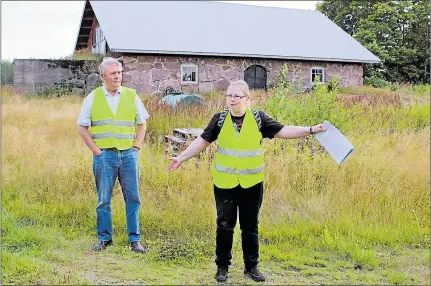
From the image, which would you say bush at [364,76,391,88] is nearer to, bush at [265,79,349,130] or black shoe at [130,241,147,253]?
bush at [265,79,349,130]

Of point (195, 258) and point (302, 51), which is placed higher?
point (302, 51)

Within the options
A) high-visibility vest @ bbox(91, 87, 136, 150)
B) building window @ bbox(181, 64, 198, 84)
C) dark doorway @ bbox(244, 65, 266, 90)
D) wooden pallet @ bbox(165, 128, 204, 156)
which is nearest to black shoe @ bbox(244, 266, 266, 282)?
high-visibility vest @ bbox(91, 87, 136, 150)

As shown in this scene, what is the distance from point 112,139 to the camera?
17.1 ft

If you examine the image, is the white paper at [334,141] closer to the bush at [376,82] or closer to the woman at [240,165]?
the woman at [240,165]

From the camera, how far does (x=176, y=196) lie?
21.1 ft

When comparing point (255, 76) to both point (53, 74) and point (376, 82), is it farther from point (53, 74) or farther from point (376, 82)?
point (53, 74)

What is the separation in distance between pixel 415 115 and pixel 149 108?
598 centimetres

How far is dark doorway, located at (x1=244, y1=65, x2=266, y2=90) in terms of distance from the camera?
24172 mm

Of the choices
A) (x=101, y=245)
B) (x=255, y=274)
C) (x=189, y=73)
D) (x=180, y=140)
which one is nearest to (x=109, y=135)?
(x=101, y=245)

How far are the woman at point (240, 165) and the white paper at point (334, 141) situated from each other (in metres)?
0.07

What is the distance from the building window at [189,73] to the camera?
22531mm

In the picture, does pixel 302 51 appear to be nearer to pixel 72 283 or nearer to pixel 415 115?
pixel 415 115

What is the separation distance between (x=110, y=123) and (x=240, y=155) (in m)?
1.55

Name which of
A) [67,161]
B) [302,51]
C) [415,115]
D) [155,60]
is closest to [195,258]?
[67,161]
